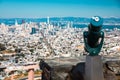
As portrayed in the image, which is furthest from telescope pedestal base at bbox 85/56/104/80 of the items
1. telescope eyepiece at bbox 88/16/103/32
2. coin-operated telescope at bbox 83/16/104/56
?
telescope eyepiece at bbox 88/16/103/32

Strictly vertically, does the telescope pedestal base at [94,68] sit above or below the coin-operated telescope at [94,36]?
below

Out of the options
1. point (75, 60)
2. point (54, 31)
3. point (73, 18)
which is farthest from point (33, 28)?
point (75, 60)

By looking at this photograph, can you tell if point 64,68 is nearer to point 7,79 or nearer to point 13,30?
point 7,79

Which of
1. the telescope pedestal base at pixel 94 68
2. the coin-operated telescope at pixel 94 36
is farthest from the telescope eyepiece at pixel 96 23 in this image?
the telescope pedestal base at pixel 94 68

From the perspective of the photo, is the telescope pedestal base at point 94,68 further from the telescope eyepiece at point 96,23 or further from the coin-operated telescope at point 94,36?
the telescope eyepiece at point 96,23

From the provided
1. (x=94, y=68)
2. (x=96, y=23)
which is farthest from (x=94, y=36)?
(x=94, y=68)

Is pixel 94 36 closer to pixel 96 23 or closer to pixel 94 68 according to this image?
pixel 96 23

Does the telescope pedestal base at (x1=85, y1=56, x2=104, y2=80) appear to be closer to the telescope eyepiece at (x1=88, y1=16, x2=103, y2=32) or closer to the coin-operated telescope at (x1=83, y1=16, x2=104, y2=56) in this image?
the coin-operated telescope at (x1=83, y1=16, x2=104, y2=56)
